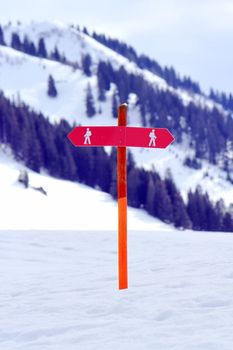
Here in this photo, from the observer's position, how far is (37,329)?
640 centimetres

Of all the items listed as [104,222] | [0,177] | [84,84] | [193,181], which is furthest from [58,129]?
[84,84]

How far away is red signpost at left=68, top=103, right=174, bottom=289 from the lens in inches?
330

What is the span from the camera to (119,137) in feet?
27.7

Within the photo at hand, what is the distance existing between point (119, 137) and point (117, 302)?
7.30ft

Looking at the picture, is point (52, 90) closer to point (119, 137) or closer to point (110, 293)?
point (119, 137)

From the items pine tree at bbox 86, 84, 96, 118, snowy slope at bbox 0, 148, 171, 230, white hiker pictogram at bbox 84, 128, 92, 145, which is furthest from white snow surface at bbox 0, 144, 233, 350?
pine tree at bbox 86, 84, 96, 118

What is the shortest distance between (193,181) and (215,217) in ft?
187

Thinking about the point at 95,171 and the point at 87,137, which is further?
the point at 95,171

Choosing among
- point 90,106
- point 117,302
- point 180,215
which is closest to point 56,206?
point 180,215

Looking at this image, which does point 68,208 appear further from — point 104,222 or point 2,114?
point 2,114

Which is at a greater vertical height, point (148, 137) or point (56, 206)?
point (148, 137)

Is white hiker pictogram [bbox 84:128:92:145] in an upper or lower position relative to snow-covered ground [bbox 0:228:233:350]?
upper

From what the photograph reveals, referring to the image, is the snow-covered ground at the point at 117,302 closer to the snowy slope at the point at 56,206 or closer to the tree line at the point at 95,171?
the snowy slope at the point at 56,206

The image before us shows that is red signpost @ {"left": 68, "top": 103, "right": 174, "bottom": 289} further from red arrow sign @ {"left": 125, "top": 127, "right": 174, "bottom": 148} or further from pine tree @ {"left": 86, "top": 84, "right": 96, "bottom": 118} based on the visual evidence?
pine tree @ {"left": 86, "top": 84, "right": 96, "bottom": 118}
